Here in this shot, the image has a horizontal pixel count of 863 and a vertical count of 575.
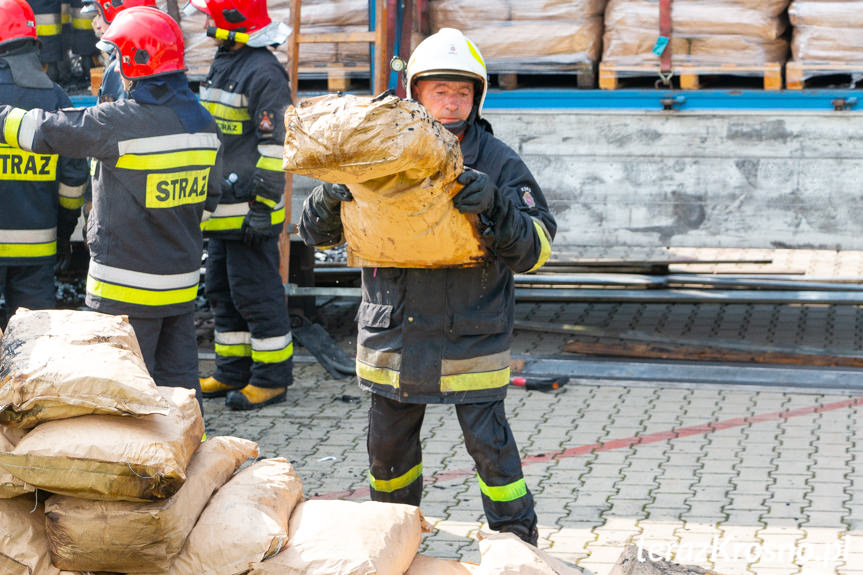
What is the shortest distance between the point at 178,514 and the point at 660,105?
173 inches

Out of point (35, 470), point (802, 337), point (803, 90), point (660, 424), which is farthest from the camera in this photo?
point (802, 337)

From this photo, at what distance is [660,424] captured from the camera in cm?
584

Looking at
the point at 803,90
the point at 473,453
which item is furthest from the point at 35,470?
the point at 803,90

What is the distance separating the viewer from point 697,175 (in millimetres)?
6418

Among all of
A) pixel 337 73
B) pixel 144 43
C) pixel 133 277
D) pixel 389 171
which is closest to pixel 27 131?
pixel 144 43

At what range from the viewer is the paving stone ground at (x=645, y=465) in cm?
433

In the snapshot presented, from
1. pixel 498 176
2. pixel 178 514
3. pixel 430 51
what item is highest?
pixel 430 51

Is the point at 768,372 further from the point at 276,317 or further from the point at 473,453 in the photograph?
the point at 473,453

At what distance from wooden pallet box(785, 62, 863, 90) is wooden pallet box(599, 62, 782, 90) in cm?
6

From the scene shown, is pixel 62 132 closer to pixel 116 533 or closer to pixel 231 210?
pixel 231 210

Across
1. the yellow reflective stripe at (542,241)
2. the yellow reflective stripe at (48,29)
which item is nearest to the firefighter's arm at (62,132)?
the yellow reflective stripe at (542,241)

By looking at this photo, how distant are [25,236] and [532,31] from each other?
311cm

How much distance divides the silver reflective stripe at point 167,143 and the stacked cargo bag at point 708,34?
279 centimetres

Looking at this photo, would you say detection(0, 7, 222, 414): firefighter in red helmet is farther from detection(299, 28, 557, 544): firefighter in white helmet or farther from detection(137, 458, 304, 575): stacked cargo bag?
detection(137, 458, 304, 575): stacked cargo bag
